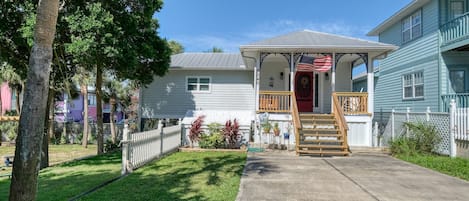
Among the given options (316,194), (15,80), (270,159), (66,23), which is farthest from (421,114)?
(15,80)

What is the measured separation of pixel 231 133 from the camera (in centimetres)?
1228

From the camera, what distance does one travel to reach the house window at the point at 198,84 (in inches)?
691

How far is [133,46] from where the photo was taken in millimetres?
10281

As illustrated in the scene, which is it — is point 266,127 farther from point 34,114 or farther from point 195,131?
point 34,114

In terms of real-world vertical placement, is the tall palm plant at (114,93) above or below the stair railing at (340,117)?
above

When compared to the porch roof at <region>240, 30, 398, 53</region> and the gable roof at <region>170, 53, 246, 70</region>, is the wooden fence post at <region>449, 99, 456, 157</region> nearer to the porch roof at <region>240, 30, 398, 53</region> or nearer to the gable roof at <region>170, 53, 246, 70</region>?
the porch roof at <region>240, 30, 398, 53</region>

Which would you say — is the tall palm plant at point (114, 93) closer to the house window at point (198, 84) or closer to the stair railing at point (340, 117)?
the house window at point (198, 84)

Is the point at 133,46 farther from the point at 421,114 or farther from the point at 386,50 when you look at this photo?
the point at 421,114

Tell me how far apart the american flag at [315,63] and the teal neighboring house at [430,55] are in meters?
5.08

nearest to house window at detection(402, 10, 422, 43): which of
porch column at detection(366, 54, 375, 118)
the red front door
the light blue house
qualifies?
the light blue house

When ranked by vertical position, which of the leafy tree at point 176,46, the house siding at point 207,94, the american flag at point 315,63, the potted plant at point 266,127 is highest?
the leafy tree at point 176,46

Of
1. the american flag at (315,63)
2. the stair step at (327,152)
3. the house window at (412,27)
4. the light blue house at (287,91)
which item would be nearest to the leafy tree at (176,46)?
the light blue house at (287,91)

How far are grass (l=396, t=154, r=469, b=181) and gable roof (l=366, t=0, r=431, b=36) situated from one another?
27.5ft

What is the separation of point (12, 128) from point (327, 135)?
19.6 m
